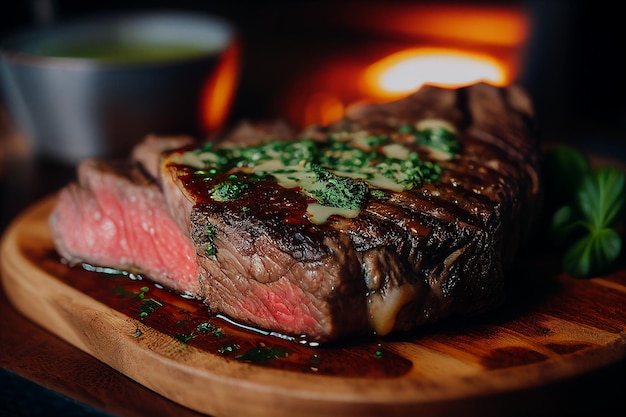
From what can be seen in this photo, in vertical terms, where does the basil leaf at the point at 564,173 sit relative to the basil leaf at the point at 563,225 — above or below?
above

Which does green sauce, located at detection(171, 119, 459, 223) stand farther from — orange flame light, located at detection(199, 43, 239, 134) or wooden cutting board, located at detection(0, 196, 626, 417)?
orange flame light, located at detection(199, 43, 239, 134)

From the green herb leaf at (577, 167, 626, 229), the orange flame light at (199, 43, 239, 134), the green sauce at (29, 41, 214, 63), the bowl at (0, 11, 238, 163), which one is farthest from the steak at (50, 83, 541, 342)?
the green sauce at (29, 41, 214, 63)

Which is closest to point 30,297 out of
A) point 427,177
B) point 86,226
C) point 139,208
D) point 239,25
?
point 86,226

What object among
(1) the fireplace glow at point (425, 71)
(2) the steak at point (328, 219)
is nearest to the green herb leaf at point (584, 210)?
(2) the steak at point (328, 219)

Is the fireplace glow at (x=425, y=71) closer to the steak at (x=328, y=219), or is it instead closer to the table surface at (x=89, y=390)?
the steak at (x=328, y=219)

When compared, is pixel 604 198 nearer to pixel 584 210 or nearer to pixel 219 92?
pixel 584 210

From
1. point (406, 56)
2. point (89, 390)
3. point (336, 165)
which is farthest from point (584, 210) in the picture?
point (406, 56)
